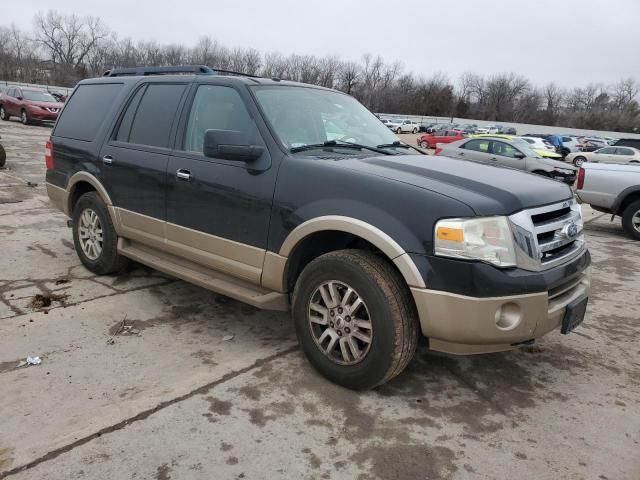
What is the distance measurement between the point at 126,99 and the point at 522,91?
116m

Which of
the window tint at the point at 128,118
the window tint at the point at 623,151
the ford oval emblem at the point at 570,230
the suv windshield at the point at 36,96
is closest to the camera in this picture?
the ford oval emblem at the point at 570,230

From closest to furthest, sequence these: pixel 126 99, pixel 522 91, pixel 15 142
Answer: pixel 126 99 < pixel 15 142 < pixel 522 91

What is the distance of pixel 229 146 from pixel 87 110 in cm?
260

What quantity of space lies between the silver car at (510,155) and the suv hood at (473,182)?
489 inches

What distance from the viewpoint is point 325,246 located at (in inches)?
138

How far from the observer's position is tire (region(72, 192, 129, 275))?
4.79 meters

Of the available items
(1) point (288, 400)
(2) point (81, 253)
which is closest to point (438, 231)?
(1) point (288, 400)

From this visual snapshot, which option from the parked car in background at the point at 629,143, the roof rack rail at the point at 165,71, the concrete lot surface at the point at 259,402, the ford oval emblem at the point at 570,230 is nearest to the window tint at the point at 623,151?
the parked car in background at the point at 629,143

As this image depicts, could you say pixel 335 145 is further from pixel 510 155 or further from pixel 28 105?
pixel 28 105

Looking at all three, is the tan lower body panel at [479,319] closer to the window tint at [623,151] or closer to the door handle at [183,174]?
the door handle at [183,174]

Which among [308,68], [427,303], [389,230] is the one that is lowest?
[427,303]

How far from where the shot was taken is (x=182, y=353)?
364 centimetres

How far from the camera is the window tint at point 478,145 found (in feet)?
55.8

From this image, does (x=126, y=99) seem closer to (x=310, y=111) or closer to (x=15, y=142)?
(x=310, y=111)
